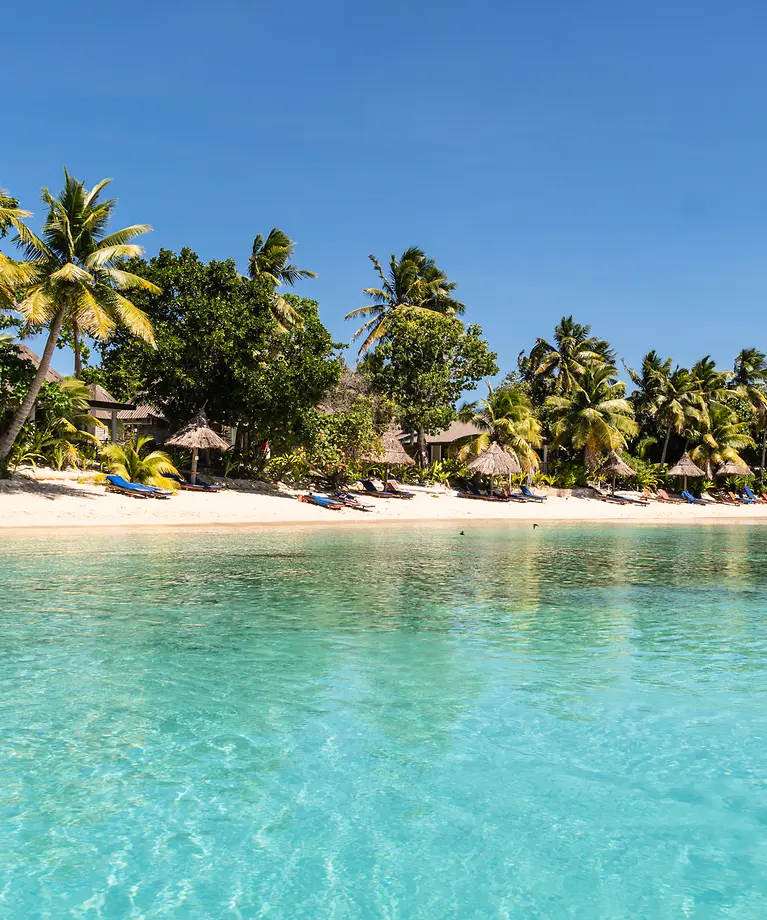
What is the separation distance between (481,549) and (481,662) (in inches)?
472

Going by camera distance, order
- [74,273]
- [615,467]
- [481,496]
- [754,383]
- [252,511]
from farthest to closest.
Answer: [754,383] → [615,467] → [481,496] → [252,511] → [74,273]

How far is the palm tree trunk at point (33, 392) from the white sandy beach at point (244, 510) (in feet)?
3.81

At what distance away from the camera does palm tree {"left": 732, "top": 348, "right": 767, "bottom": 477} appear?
179 feet

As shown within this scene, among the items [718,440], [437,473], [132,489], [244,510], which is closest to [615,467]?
[437,473]

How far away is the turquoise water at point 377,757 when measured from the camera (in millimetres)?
3652

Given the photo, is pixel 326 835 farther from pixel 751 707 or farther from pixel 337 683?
pixel 751 707

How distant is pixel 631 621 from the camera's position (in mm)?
10016

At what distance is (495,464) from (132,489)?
55.4 ft

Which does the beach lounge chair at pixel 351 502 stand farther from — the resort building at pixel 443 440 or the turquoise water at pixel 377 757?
the turquoise water at pixel 377 757

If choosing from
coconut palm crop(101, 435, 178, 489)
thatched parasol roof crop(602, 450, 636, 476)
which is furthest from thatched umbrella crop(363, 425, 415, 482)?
thatched parasol roof crop(602, 450, 636, 476)

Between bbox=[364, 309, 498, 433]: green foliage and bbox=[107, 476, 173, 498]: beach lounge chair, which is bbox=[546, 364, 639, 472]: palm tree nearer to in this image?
bbox=[364, 309, 498, 433]: green foliage

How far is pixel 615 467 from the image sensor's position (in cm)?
4138

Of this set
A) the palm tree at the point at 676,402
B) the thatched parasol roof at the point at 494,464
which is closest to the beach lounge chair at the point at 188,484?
the thatched parasol roof at the point at 494,464

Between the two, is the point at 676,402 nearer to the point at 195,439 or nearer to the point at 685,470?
the point at 685,470
